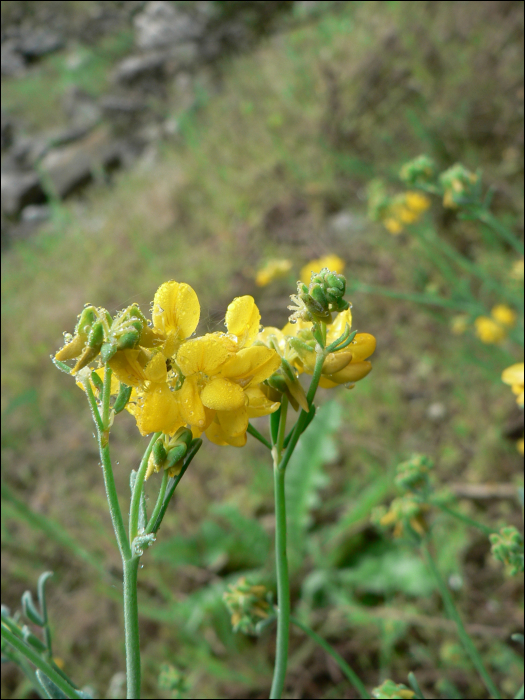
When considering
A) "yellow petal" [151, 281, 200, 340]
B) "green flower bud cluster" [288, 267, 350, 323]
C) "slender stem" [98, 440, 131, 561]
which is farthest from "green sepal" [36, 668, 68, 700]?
"green flower bud cluster" [288, 267, 350, 323]

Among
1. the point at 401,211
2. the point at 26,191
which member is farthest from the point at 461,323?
the point at 26,191

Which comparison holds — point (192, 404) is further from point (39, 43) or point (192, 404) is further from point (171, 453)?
point (39, 43)

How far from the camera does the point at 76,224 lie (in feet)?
22.4

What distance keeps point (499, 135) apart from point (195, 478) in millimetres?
3025

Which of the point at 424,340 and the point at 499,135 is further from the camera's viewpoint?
the point at 499,135

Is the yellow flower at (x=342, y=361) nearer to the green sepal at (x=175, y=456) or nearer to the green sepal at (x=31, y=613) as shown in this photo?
the green sepal at (x=175, y=456)

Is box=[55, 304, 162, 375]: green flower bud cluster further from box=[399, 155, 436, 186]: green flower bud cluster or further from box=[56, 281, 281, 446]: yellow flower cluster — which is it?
box=[399, 155, 436, 186]: green flower bud cluster

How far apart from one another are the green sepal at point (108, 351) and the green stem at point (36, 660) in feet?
1.41

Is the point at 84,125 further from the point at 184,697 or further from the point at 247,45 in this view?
the point at 184,697

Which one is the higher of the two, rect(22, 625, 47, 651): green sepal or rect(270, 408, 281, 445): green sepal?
rect(270, 408, 281, 445): green sepal

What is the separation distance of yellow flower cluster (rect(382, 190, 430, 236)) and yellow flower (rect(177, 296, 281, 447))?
2.24m

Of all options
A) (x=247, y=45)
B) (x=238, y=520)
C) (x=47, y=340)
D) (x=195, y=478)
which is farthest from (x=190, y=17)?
(x=238, y=520)

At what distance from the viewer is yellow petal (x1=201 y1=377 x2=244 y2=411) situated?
847 mm

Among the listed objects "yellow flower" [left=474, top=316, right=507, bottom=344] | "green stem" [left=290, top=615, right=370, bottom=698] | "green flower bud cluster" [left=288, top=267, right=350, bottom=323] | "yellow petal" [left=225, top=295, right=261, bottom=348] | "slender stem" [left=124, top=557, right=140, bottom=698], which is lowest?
"green stem" [left=290, top=615, right=370, bottom=698]
